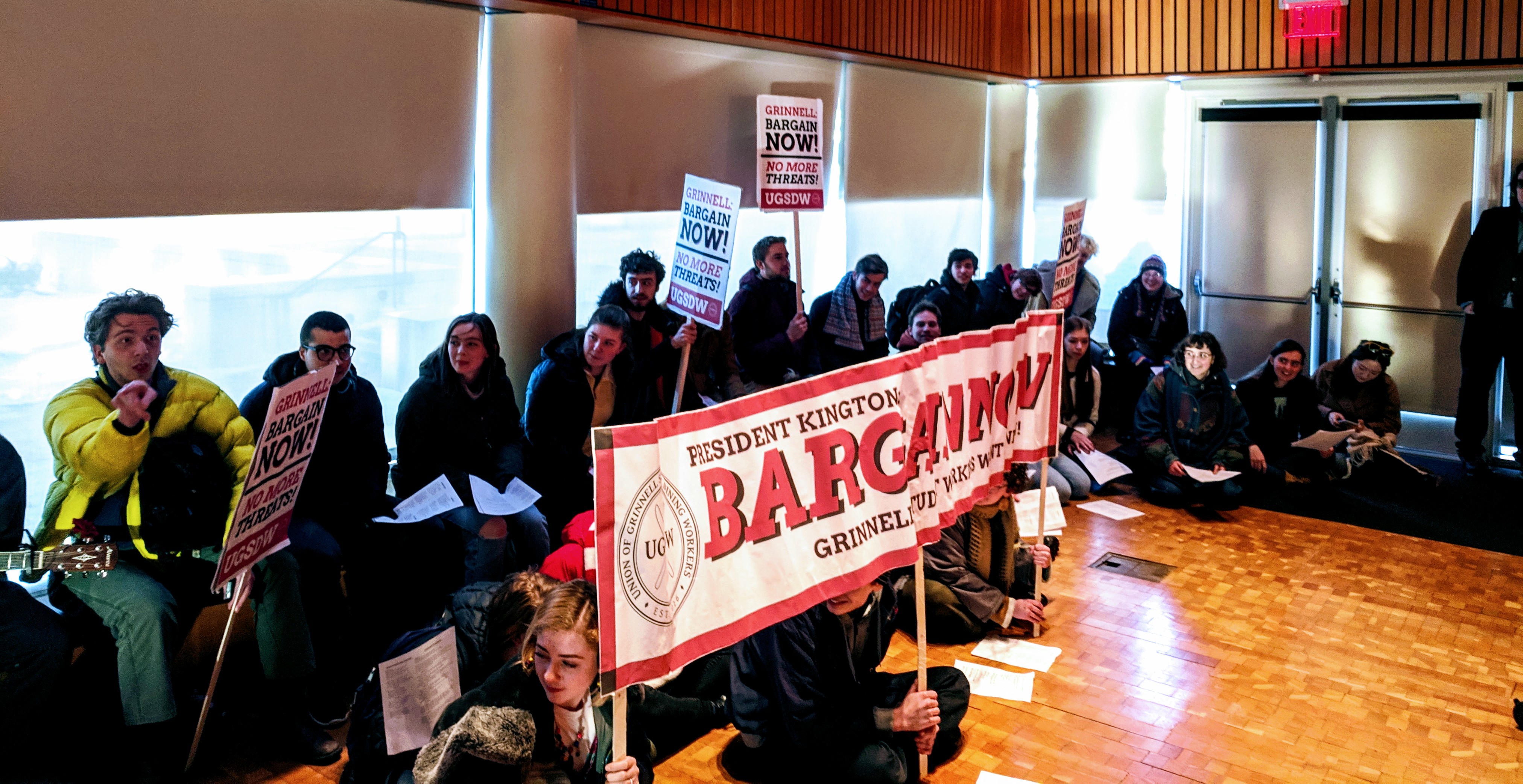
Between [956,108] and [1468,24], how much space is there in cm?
395

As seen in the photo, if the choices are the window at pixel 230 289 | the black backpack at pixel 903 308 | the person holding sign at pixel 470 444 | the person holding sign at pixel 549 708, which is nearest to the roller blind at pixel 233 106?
the window at pixel 230 289

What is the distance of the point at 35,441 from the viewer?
5.03 m

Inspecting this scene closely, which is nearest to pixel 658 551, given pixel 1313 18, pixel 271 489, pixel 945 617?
pixel 271 489

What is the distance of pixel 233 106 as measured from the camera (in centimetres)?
556

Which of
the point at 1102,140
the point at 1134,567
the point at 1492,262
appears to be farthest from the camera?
the point at 1102,140

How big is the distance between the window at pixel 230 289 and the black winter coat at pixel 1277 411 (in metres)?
5.44

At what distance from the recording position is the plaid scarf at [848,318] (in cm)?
877

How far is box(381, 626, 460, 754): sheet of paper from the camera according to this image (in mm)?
3867

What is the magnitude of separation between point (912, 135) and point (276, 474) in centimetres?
713

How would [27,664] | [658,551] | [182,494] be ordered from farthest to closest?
[182,494]
[27,664]
[658,551]

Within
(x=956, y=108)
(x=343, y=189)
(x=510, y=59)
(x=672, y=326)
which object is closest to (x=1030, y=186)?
(x=956, y=108)

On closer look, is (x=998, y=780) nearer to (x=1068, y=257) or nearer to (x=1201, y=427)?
(x=1068, y=257)

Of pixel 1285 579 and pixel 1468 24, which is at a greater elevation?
pixel 1468 24

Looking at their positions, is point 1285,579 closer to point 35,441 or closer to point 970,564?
point 970,564
